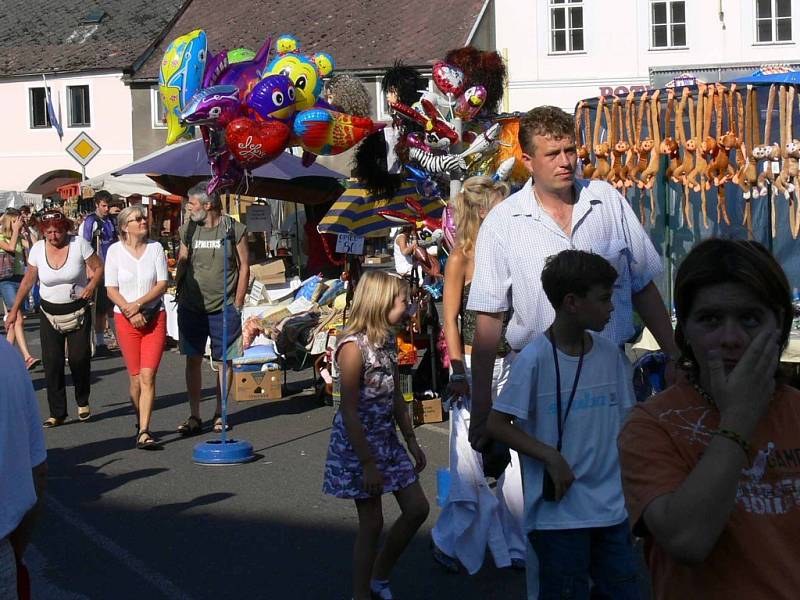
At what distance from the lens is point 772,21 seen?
32.5 meters

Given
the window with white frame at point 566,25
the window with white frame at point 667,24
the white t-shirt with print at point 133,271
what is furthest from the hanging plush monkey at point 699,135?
the window with white frame at point 667,24

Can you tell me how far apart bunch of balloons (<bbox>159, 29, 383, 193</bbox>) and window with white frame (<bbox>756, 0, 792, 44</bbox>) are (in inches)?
986

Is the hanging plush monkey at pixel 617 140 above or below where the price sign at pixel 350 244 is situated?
above

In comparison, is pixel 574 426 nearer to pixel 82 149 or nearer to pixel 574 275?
pixel 574 275

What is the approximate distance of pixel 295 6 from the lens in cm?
4022

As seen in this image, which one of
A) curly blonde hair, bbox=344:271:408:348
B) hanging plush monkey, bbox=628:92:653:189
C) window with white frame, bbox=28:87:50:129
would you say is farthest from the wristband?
window with white frame, bbox=28:87:50:129

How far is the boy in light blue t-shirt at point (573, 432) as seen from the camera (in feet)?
13.5

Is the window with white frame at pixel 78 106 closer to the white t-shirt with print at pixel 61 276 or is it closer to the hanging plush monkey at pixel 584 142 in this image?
the white t-shirt with print at pixel 61 276

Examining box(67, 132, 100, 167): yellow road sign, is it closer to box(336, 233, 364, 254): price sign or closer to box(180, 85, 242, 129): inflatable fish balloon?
box(336, 233, 364, 254): price sign

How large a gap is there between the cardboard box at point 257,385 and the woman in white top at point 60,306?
4.54 ft

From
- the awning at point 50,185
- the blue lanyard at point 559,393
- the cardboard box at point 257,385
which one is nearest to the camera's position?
the blue lanyard at point 559,393

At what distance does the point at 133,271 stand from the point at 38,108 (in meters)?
38.5

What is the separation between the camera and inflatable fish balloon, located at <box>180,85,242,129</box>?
28.2 ft

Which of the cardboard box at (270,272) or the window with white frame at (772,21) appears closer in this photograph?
the cardboard box at (270,272)
